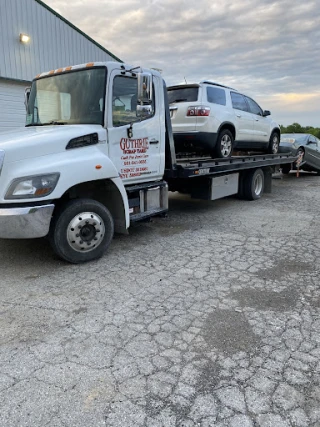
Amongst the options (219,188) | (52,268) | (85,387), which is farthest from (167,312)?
(219,188)

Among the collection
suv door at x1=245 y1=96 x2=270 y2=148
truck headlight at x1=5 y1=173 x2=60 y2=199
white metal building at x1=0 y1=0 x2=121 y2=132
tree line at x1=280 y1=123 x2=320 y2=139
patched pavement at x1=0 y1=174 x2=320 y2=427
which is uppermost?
white metal building at x1=0 y1=0 x2=121 y2=132

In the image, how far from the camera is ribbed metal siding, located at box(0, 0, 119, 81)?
12141 mm

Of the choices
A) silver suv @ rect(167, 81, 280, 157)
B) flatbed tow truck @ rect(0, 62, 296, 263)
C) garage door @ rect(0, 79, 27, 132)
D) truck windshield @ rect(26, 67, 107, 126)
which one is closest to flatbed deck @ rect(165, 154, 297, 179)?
flatbed tow truck @ rect(0, 62, 296, 263)

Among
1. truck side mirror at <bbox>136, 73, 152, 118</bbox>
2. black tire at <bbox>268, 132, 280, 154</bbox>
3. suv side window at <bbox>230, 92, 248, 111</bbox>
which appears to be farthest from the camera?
black tire at <bbox>268, 132, 280, 154</bbox>

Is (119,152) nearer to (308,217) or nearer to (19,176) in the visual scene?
(19,176)

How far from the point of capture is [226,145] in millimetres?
7660

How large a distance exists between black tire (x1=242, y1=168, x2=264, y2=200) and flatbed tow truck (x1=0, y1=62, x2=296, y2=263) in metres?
3.20

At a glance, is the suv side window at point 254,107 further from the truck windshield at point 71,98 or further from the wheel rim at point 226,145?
the truck windshield at point 71,98

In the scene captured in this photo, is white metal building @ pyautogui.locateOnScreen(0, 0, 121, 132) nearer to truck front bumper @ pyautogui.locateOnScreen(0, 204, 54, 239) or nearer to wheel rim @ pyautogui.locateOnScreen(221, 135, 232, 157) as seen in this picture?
wheel rim @ pyautogui.locateOnScreen(221, 135, 232, 157)

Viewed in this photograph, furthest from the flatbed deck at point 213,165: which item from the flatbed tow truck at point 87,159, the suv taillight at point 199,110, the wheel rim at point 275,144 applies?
the suv taillight at point 199,110

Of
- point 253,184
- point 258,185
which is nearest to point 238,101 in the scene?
point 253,184

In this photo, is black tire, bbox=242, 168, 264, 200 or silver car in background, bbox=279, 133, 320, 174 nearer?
black tire, bbox=242, 168, 264, 200

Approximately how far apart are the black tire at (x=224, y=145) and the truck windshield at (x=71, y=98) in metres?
3.26

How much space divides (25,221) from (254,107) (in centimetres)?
694
